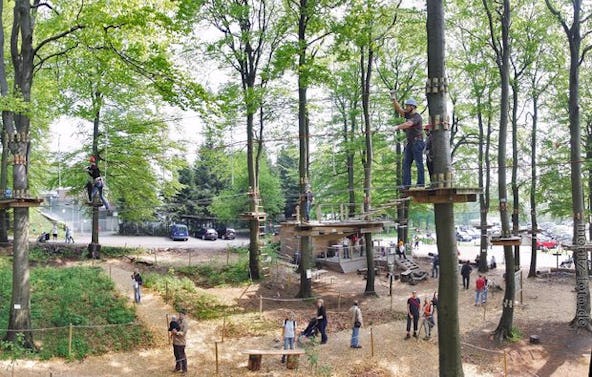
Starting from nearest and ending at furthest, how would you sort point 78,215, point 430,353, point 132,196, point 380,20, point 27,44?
point 27,44 → point 430,353 → point 380,20 → point 132,196 → point 78,215

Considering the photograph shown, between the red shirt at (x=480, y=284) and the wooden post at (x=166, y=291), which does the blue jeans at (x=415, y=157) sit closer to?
the wooden post at (x=166, y=291)

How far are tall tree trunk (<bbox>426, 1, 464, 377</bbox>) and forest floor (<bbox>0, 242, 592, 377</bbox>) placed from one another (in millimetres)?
4575

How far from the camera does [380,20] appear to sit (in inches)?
765

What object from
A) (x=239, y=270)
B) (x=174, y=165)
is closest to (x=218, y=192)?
(x=174, y=165)

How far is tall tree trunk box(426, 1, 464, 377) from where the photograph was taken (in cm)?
723

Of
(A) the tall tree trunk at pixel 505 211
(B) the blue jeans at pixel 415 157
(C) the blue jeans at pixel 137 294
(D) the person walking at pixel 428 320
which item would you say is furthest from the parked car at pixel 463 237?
(B) the blue jeans at pixel 415 157

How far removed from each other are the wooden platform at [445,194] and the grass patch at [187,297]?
1062cm

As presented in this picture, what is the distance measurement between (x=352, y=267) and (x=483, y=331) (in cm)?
1220

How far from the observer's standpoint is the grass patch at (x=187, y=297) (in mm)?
16203

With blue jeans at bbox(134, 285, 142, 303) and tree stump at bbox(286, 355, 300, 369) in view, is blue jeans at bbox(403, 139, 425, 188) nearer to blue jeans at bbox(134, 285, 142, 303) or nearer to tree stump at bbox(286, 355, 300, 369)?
tree stump at bbox(286, 355, 300, 369)

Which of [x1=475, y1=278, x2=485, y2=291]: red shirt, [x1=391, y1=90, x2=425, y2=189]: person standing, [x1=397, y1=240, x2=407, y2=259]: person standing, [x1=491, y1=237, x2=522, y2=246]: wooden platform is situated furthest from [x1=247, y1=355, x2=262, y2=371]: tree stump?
[x1=397, y1=240, x2=407, y2=259]: person standing

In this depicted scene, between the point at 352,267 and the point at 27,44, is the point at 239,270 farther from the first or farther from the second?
the point at 27,44

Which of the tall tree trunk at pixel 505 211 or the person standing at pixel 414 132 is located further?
the tall tree trunk at pixel 505 211

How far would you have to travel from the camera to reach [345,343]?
13.5 meters
